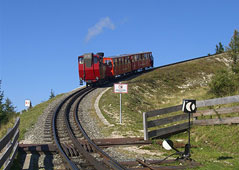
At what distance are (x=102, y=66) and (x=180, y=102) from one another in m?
10.5

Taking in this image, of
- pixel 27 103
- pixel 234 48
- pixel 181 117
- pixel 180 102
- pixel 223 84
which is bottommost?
pixel 181 117

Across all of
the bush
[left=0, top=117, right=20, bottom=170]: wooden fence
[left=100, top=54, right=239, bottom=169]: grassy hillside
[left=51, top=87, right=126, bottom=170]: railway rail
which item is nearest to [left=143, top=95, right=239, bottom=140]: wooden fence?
[left=100, top=54, right=239, bottom=169]: grassy hillside

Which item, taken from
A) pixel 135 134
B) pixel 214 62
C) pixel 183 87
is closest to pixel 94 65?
pixel 183 87

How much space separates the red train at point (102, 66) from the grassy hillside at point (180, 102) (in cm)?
309

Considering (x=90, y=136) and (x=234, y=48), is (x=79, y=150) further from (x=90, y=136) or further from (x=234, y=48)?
(x=234, y=48)

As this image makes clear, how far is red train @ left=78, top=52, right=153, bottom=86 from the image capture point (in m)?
29.8

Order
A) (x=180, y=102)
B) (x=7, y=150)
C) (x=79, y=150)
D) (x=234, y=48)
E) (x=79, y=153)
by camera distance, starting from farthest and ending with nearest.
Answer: (x=234, y=48), (x=180, y=102), (x=79, y=150), (x=79, y=153), (x=7, y=150)

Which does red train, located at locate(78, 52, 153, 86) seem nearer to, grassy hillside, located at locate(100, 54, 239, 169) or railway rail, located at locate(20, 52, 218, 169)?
grassy hillside, located at locate(100, 54, 239, 169)

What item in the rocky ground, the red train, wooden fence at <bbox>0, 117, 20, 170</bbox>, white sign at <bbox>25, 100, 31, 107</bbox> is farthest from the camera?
the red train

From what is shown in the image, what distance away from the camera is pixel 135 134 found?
13.9m

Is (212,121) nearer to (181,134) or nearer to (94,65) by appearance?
(181,134)

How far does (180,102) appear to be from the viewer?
23.7 meters

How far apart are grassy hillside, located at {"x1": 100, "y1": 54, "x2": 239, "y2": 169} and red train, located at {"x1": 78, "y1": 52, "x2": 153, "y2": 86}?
3.09 m

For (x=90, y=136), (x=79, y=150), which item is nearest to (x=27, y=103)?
(x=90, y=136)
